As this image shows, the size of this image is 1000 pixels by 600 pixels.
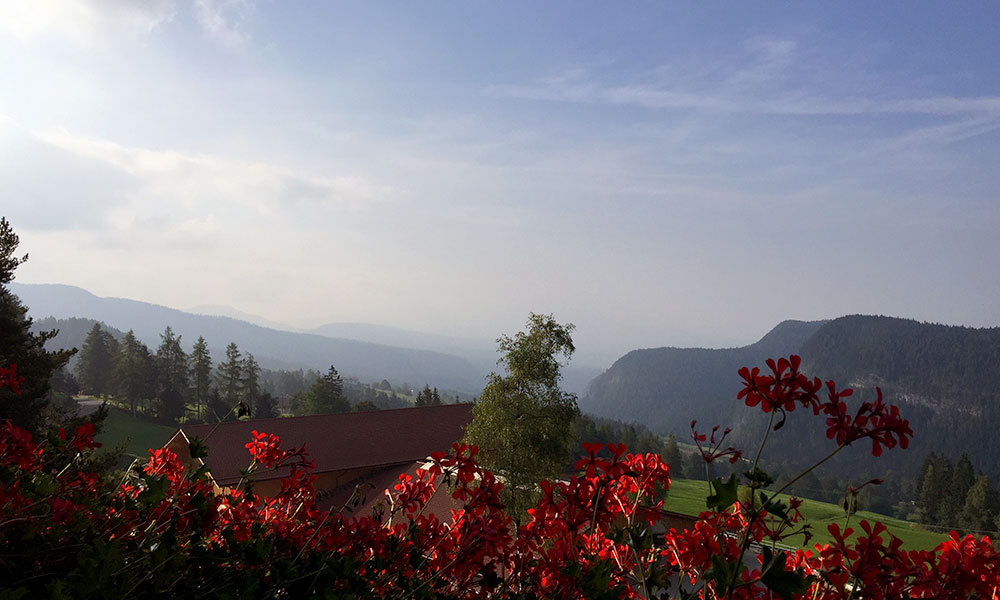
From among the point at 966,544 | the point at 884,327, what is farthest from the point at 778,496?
the point at 884,327

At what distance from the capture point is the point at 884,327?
181m

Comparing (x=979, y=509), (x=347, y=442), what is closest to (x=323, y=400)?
(x=347, y=442)

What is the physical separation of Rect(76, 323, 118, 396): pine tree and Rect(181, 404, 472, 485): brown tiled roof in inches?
1887

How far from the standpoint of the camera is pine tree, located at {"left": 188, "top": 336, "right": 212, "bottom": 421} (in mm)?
60972

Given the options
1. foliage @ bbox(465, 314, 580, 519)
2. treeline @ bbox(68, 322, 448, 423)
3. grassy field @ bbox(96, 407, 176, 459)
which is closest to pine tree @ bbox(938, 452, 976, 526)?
treeline @ bbox(68, 322, 448, 423)

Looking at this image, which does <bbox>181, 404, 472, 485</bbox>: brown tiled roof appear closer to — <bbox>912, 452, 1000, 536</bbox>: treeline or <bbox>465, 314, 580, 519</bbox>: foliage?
<bbox>465, 314, 580, 519</bbox>: foliage

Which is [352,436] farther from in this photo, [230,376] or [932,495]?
[932,495]

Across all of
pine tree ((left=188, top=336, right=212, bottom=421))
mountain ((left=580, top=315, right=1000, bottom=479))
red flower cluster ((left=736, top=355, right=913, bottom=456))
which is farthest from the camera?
mountain ((left=580, top=315, right=1000, bottom=479))

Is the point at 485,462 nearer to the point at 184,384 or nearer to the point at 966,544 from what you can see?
the point at 966,544

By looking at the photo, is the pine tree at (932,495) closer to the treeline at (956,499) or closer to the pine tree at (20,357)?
the treeline at (956,499)

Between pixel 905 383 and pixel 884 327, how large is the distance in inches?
1057

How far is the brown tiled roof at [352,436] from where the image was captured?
75.2 feet

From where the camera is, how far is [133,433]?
47031mm

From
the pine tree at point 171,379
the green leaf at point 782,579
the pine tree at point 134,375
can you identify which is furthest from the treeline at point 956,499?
the pine tree at point 134,375
